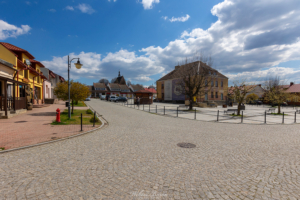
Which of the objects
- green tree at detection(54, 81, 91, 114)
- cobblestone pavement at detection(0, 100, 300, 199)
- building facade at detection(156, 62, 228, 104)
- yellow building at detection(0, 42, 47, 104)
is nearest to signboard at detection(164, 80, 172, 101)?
building facade at detection(156, 62, 228, 104)

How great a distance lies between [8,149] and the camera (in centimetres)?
560

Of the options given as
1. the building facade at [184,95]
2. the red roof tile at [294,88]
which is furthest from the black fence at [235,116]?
the red roof tile at [294,88]

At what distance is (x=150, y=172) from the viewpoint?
13.4 ft

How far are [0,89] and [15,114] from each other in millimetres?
3978

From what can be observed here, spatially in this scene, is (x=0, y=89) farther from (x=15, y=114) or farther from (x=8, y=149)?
(x=8, y=149)

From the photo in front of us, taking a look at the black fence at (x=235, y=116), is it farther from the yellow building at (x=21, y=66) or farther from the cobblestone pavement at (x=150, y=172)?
the yellow building at (x=21, y=66)

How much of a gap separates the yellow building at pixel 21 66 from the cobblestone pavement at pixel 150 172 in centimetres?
1366

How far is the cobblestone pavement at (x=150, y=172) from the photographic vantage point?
3.24 meters

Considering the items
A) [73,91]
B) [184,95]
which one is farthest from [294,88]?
[73,91]

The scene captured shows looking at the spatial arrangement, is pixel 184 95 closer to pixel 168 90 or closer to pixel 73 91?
pixel 168 90

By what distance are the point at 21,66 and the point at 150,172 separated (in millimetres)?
21824

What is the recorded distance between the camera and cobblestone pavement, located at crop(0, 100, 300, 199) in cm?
324

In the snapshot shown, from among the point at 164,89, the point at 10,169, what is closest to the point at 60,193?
the point at 10,169

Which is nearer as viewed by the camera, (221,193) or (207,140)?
(221,193)
